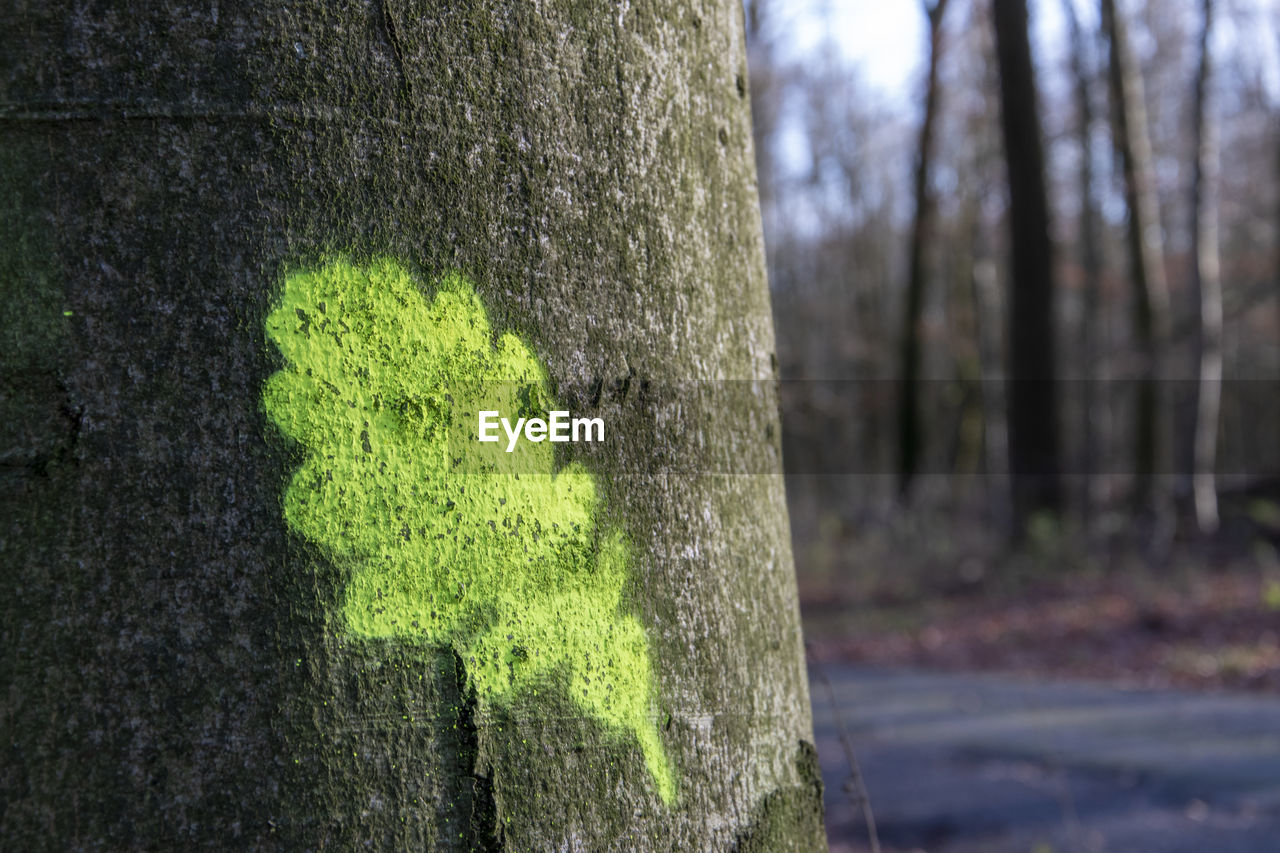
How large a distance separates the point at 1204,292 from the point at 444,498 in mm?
14207

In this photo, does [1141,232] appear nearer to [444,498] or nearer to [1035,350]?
[1035,350]

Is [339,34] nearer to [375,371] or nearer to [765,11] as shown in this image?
[375,371]

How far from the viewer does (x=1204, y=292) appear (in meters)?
12.6

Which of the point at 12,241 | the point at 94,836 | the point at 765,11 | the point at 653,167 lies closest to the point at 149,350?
the point at 12,241

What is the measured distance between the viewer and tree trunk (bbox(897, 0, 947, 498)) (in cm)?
1873

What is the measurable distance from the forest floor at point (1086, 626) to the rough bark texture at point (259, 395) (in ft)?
23.4

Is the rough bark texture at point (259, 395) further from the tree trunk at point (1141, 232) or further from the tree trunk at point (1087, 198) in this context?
the tree trunk at point (1087, 198)

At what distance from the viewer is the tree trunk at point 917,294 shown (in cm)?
1873

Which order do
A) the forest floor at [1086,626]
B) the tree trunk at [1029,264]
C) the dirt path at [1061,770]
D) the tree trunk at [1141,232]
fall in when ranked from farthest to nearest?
the tree trunk at [1141,232] → the tree trunk at [1029,264] → the forest floor at [1086,626] → the dirt path at [1061,770]

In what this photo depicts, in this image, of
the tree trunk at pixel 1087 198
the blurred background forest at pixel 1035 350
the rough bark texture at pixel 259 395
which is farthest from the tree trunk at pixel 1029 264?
the rough bark texture at pixel 259 395

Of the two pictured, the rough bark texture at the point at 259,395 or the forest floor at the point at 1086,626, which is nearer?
the rough bark texture at the point at 259,395

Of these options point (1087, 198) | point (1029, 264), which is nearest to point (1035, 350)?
point (1029, 264)

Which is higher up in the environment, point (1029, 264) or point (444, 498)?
point (1029, 264)

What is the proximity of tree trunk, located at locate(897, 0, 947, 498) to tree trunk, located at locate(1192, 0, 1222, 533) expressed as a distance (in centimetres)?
600
